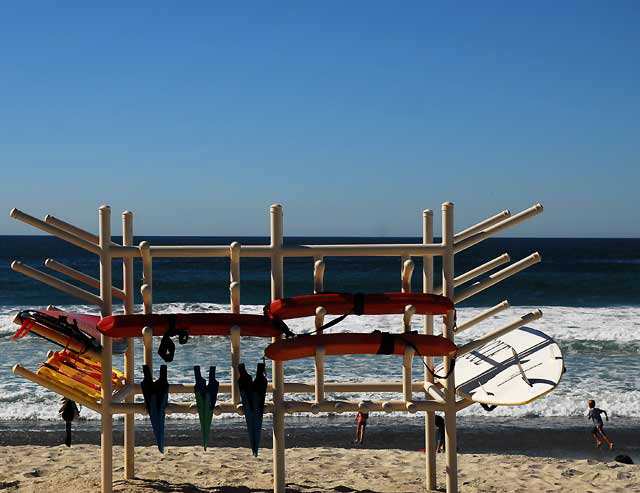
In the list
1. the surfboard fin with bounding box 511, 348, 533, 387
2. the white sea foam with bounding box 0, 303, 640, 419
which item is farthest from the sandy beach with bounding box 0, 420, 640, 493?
the surfboard fin with bounding box 511, 348, 533, 387

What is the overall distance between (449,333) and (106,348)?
8.14 ft

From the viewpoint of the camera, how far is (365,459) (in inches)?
320

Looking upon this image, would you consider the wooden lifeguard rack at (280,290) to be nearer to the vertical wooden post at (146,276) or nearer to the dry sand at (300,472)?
the vertical wooden post at (146,276)

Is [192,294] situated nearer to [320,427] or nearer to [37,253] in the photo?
[320,427]

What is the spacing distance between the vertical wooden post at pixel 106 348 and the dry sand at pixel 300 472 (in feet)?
3.13

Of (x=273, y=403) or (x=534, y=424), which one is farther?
(x=534, y=424)

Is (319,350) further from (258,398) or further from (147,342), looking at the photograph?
(147,342)

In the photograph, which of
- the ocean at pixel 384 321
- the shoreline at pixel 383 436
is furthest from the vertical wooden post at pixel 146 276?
the ocean at pixel 384 321

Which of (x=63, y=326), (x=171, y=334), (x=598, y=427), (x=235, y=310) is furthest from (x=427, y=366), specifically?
(x=598, y=427)

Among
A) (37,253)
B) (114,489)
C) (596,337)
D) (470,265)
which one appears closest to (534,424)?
(114,489)

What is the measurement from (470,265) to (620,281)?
15241 millimetres

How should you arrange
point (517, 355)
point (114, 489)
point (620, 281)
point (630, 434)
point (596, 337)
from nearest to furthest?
1. point (517, 355)
2. point (114, 489)
3. point (630, 434)
4. point (596, 337)
5. point (620, 281)

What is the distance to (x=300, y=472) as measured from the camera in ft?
24.6

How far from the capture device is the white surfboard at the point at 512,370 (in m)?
5.16
